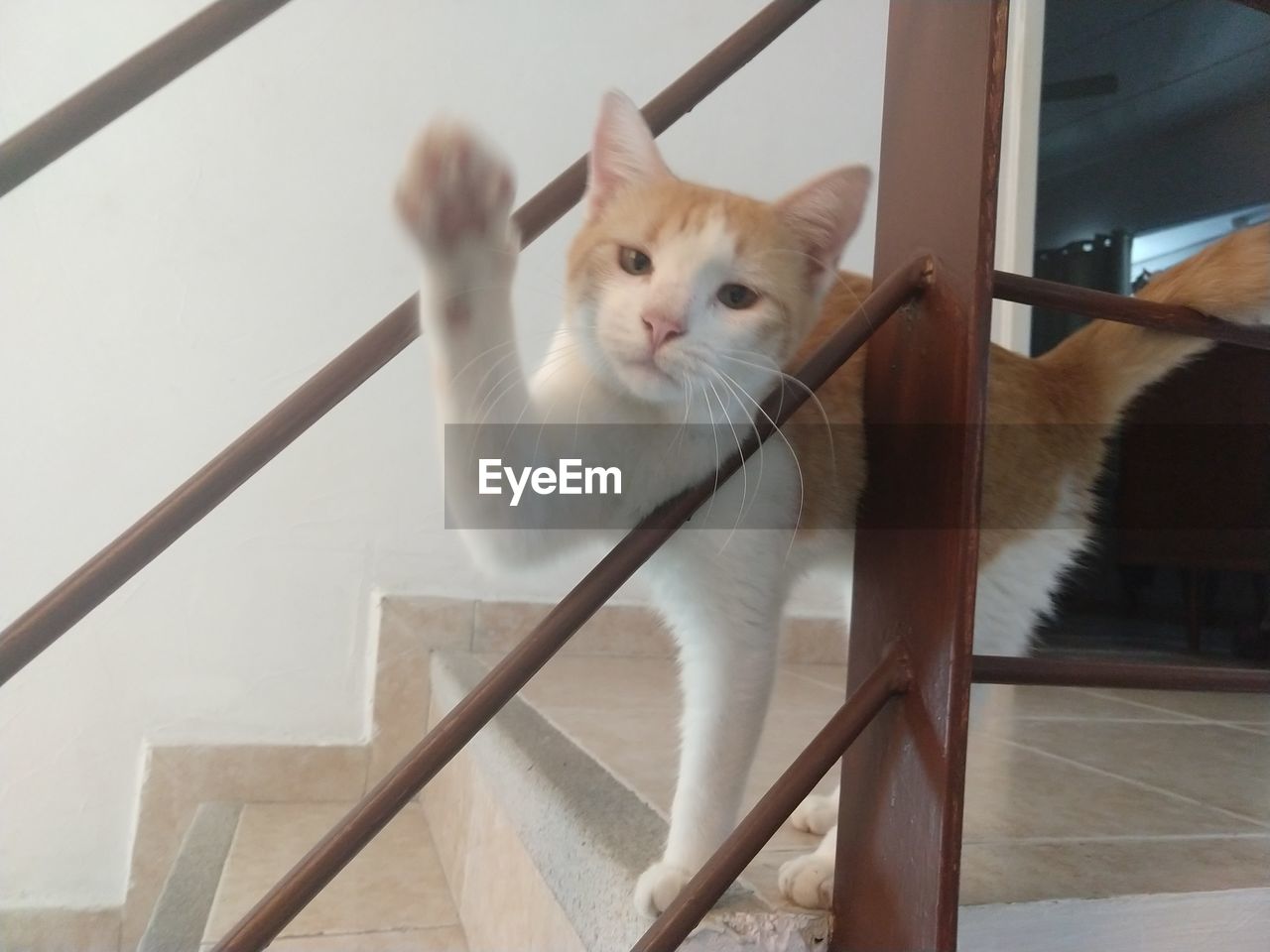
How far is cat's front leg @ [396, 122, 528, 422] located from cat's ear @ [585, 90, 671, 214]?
0.84 feet

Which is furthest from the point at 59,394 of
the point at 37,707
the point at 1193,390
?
the point at 1193,390

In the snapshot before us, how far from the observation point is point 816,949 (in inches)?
24.6

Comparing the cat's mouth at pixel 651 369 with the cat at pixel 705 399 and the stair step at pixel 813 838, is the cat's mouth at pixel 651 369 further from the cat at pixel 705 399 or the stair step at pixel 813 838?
the stair step at pixel 813 838

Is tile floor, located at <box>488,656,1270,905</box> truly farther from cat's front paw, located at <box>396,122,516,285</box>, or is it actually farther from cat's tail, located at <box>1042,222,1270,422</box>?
cat's front paw, located at <box>396,122,516,285</box>

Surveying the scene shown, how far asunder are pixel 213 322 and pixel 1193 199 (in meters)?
2.21

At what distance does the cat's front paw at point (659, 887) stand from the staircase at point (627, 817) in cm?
2

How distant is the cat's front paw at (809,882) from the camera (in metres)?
0.65

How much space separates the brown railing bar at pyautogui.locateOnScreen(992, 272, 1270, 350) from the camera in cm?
57

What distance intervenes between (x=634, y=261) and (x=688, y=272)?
62 mm

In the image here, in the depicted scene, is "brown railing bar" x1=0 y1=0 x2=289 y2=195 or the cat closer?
"brown railing bar" x1=0 y1=0 x2=289 y2=195

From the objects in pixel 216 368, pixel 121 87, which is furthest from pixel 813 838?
pixel 216 368

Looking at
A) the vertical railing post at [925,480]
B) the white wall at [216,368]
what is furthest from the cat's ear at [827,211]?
the white wall at [216,368]

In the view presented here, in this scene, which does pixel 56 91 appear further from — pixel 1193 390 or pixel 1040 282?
pixel 1193 390

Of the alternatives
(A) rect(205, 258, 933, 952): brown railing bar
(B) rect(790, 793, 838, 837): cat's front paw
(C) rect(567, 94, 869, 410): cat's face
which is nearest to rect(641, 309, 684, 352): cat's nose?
(C) rect(567, 94, 869, 410): cat's face
